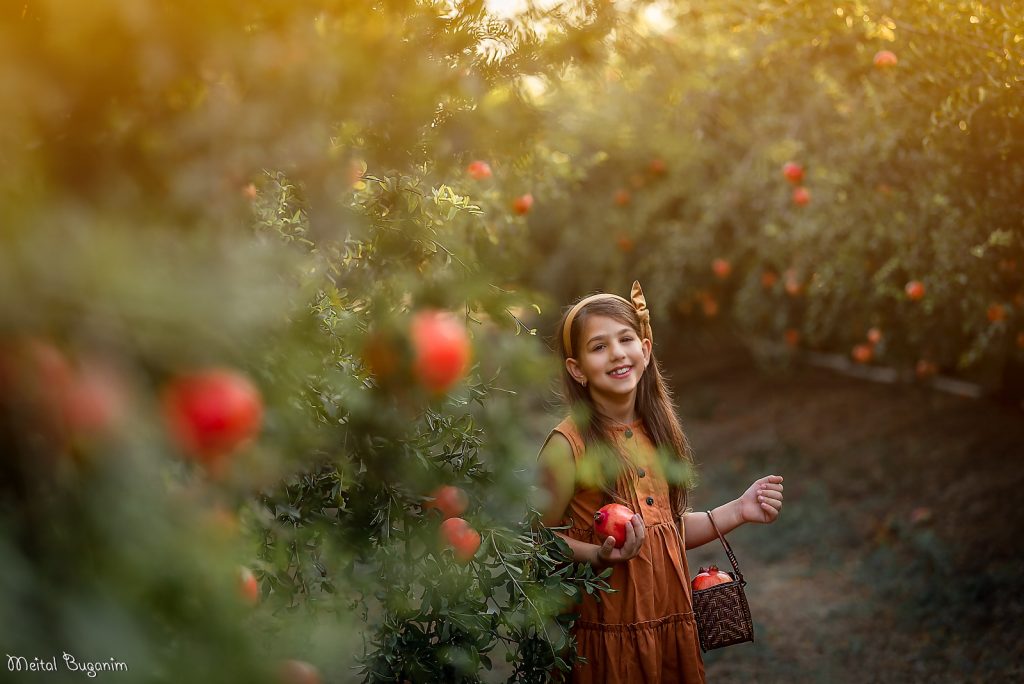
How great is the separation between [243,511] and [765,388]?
10458 mm

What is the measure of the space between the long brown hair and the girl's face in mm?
33

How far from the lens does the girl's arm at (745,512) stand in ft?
8.59

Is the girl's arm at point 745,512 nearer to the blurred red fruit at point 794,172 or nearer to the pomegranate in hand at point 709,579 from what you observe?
the pomegranate in hand at point 709,579

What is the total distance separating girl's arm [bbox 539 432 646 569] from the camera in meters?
2.36

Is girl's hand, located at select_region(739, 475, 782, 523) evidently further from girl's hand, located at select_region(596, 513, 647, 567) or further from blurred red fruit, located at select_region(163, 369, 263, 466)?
blurred red fruit, located at select_region(163, 369, 263, 466)

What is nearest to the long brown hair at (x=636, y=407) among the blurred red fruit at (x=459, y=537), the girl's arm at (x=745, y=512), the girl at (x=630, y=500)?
the girl at (x=630, y=500)

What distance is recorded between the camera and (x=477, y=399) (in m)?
1.94

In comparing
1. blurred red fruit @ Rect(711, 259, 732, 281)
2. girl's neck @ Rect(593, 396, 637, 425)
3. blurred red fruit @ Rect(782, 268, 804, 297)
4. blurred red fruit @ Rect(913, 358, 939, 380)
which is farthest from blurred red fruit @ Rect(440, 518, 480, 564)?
blurred red fruit @ Rect(711, 259, 732, 281)

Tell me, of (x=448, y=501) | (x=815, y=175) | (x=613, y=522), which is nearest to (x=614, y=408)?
(x=613, y=522)

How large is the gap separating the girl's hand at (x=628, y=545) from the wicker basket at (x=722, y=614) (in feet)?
1.28

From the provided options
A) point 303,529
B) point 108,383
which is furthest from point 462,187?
point 108,383

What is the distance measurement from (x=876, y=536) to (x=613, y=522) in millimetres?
4541

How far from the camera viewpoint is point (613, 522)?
240cm

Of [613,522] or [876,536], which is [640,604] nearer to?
[613,522]
